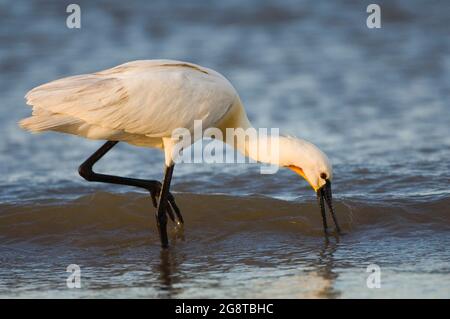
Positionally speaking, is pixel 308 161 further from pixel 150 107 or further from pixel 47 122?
pixel 47 122

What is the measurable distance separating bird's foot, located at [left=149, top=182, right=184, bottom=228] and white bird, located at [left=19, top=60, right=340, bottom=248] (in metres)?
0.40

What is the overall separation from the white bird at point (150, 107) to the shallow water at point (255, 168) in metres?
0.76

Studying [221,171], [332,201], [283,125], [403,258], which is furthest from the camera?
[283,125]

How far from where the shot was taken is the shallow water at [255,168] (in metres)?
8.23

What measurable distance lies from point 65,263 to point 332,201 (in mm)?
2850

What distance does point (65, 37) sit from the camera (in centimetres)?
1803

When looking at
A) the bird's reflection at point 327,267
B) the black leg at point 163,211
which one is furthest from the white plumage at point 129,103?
the bird's reflection at point 327,267

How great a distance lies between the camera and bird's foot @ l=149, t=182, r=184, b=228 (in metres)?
9.62

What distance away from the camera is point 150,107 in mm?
8961

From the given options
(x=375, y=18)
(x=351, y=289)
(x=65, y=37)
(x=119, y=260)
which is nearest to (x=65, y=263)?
(x=119, y=260)

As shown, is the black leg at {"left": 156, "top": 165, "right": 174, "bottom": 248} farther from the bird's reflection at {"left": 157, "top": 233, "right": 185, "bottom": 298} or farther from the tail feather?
the tail feather

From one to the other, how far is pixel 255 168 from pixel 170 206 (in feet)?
7.61

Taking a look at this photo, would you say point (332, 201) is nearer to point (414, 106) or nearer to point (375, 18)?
point (414, 106)

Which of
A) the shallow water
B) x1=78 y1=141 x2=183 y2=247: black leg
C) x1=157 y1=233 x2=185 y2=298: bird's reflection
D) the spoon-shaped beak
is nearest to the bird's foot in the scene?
x1=78 y1=141 x2=183 y2=247: black leg
